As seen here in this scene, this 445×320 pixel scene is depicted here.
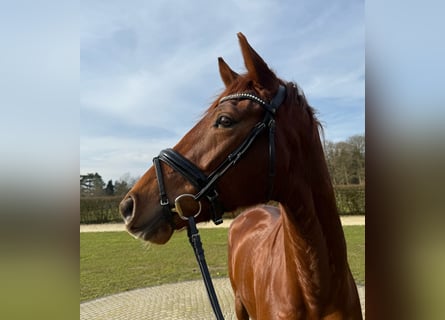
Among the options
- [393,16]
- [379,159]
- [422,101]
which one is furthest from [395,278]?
[393,16]

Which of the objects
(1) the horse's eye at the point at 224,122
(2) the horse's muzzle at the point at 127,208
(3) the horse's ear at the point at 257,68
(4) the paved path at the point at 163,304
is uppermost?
(3) the horse's ear at the point at 257,68

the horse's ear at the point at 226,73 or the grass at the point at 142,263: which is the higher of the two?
the horse's ear at the point at 226,73

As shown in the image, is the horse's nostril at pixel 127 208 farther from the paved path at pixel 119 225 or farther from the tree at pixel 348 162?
the paved path at pixel 119 225

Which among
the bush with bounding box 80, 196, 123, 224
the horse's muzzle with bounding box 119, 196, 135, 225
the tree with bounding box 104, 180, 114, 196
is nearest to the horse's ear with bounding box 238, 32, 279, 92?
the horse's muzzle with bounding box 119, 196, 135, 225

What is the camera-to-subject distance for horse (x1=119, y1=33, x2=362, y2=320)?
189cm

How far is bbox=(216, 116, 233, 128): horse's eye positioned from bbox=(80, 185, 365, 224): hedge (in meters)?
19.5

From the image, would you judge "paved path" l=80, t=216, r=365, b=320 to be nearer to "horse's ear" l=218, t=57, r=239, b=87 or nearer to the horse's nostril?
"horse's ear" l=218, t=57, r=239, b=87

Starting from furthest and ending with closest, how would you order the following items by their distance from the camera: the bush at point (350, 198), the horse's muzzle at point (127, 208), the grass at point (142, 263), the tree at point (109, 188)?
1. the tree at point (109, 188)
2. the bush at point (350, 198)
3. the grass at point (142, 263)
4. the horse's muzzle at point (127, 208)

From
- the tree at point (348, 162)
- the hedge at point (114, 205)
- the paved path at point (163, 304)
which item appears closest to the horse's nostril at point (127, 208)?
the paved path at point (163, 304)

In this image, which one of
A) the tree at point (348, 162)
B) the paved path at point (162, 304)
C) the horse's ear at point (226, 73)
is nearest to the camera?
the horse's ear at point (226, 73)

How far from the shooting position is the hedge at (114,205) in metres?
21.3

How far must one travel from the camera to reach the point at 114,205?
2308 cm

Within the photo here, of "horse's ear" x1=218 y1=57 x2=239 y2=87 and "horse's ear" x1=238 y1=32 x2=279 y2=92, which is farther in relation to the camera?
"horse's ear" x1=218 y1=57 x2=239 y2=87

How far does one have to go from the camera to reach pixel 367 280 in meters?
1.85
